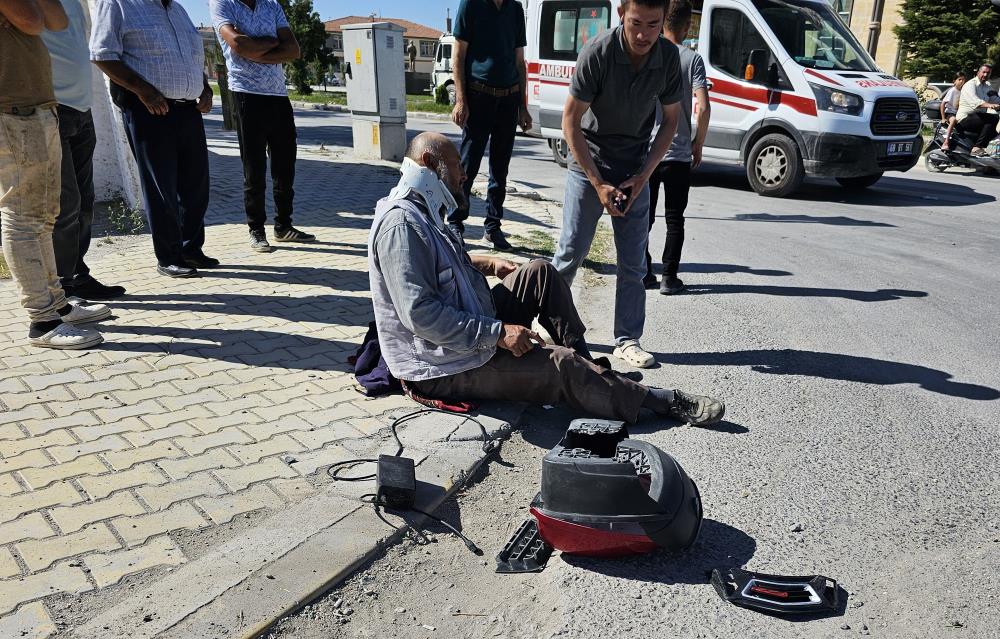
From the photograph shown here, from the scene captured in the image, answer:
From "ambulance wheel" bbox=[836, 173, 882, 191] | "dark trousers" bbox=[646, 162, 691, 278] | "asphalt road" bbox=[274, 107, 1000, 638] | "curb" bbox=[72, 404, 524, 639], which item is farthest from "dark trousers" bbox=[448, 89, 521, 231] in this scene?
"ambulance wheel" bbox=[836, 173, 882, 191]

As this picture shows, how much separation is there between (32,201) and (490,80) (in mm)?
3759

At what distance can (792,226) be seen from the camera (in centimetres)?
906

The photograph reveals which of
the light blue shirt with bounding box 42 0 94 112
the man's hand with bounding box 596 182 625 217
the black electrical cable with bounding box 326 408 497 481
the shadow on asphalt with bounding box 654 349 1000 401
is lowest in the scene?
the shadow on asphalt with bounding box 654 349 1000 401

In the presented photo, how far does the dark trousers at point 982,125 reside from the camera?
13.3 m

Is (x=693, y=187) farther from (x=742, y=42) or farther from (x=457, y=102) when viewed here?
(x=457, y=102)

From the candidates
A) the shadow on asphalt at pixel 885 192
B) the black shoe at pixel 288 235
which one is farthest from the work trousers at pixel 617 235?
the shadow on asphalt at pixel 885 192

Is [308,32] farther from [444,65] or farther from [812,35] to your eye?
[812,35]

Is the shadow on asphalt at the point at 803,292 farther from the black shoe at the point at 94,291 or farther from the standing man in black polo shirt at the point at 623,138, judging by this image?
the black shoe at the point at 94,291

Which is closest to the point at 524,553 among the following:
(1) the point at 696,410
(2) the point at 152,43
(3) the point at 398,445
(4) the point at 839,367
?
(3) the point at 398,445

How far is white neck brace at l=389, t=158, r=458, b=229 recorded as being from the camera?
3508 millimetres

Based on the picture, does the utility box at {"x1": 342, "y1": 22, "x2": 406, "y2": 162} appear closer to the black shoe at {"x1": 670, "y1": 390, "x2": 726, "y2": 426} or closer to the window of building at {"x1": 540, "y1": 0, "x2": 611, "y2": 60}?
the window of building at {"x1": 540, "y1": 0, "x2": 611, "y2": 60}

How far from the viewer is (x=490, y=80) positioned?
6.69 meters

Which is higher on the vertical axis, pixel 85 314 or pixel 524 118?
pixel 524 118

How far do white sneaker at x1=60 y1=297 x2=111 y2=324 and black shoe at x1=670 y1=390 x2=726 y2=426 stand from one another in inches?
137
